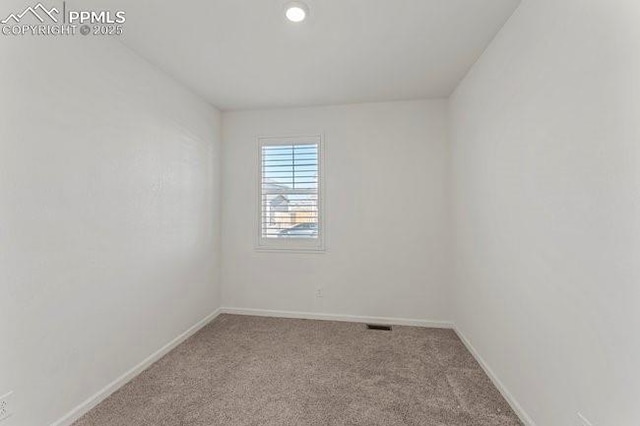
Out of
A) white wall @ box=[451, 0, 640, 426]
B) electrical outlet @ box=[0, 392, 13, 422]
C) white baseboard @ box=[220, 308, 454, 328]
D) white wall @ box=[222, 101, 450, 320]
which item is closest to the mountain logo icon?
electrical outlet @ box=[0, 392, 13, 422]

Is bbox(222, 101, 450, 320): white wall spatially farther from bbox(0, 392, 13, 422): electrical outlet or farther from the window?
bbox(0, 392, 13, 422): electrical outlet

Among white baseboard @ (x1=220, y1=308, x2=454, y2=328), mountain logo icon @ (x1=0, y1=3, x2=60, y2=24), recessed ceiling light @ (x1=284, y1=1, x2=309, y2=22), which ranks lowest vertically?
white baseboard @ (x1=220, y1=308, x2=454, y2=328)

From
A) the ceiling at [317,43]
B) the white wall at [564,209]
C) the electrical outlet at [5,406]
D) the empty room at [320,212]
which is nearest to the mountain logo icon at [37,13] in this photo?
the empty room at [320,212]

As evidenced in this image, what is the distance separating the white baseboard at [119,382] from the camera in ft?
5.90

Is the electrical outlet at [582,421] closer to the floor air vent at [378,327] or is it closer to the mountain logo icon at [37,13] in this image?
the floor air vent at [378,327]

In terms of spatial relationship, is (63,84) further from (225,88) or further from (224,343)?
(224,343)

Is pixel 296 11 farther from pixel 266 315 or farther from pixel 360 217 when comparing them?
pixel 266 315

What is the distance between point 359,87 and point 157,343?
122 inches

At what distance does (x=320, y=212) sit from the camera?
3.58 m

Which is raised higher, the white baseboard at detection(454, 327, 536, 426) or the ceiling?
the ceiling

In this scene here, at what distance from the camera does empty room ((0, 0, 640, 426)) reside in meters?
1.36

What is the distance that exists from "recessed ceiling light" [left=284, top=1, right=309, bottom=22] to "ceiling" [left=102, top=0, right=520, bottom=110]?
0.14ft

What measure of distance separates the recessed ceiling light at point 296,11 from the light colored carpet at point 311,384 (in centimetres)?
257

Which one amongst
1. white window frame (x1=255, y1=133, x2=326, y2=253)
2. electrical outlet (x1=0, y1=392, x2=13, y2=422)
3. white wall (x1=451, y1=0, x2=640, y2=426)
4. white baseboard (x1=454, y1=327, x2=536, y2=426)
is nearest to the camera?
white wall (x1=451, y1=0, x2=640, y2=426)
